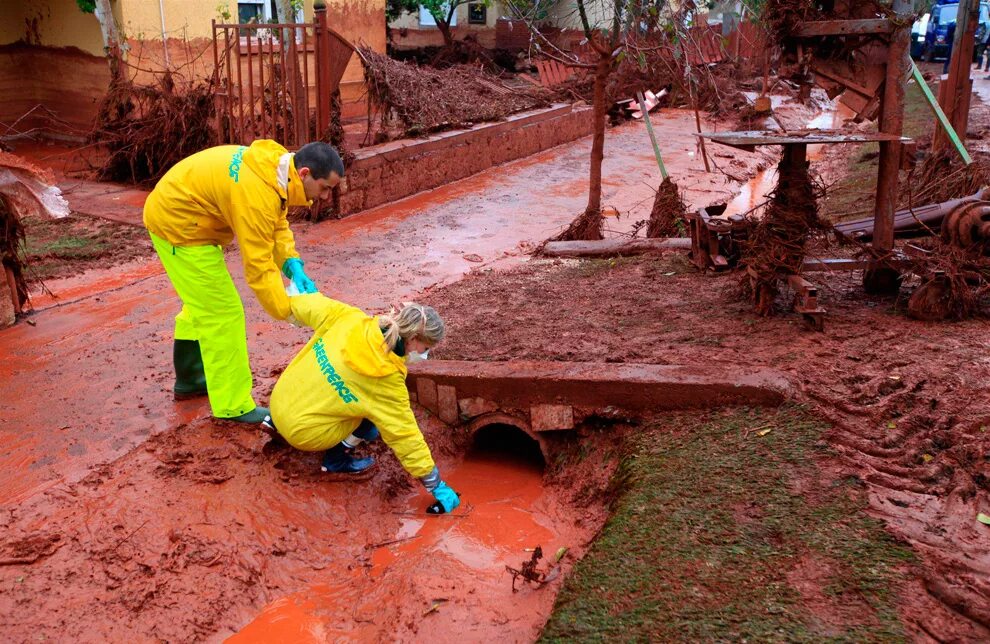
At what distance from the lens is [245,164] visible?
4.60 metres

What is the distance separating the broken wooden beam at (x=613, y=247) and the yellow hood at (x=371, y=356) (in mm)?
4126

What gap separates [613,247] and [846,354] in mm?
3295

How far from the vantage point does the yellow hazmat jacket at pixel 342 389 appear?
4301 millimetres

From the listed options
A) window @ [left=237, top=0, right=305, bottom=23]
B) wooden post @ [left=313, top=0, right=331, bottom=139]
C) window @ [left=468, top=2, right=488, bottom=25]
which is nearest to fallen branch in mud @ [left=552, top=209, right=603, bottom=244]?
wooden post @ [left=313, top=0, right=331, bottom=139]

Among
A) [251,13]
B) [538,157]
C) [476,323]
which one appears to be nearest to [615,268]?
[476,323]

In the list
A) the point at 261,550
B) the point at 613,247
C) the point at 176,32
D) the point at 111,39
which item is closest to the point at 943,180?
the point at 613,247

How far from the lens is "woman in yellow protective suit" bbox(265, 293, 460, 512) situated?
14.0 feet

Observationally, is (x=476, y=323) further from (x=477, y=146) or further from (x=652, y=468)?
(x=477, y=146)

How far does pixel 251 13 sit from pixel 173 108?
4639 millimetres

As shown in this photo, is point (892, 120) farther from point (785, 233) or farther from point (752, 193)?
point (752, 193)

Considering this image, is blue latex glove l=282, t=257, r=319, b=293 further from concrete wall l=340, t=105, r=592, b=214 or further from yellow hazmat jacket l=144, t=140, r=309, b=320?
concrete wall l=340, t=105, r=592, b=214

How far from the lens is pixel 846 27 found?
5.43 metres

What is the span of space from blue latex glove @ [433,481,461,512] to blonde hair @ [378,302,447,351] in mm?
764

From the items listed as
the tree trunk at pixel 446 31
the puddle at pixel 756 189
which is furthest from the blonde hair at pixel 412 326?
the tree trunk at pixel 446 31
